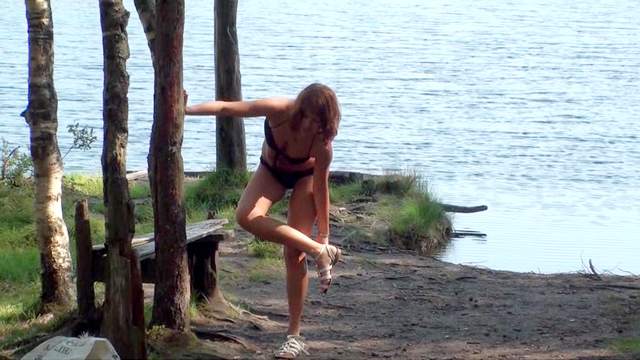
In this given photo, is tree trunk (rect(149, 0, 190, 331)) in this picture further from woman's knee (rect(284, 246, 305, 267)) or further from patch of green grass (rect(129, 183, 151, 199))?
patch of green grass (rect(129, 183, 151, 199))

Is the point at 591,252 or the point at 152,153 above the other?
the point at 152,153

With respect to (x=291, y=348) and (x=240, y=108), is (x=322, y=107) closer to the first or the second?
(x=240, y=108)

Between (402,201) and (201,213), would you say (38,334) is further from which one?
(402,201)

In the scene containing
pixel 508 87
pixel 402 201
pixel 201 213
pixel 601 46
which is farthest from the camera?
pixel 601 46

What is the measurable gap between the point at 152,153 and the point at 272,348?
1.46 metres

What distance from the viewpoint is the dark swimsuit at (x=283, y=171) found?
24.9 ft

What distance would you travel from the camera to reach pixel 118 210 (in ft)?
23.3

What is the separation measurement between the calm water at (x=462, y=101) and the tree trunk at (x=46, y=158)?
6150mm

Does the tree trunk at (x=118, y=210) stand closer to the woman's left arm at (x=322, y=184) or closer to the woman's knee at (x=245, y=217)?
the woman's knee at (x=245, y=217)

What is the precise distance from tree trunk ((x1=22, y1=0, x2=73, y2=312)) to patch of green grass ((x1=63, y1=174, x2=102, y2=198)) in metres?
5.18

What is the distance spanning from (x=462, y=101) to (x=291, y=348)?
1807 cm

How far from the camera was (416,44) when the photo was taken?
113 ft

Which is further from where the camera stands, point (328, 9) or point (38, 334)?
point (328, 9)

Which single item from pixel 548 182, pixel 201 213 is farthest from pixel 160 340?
pixel 548 182
